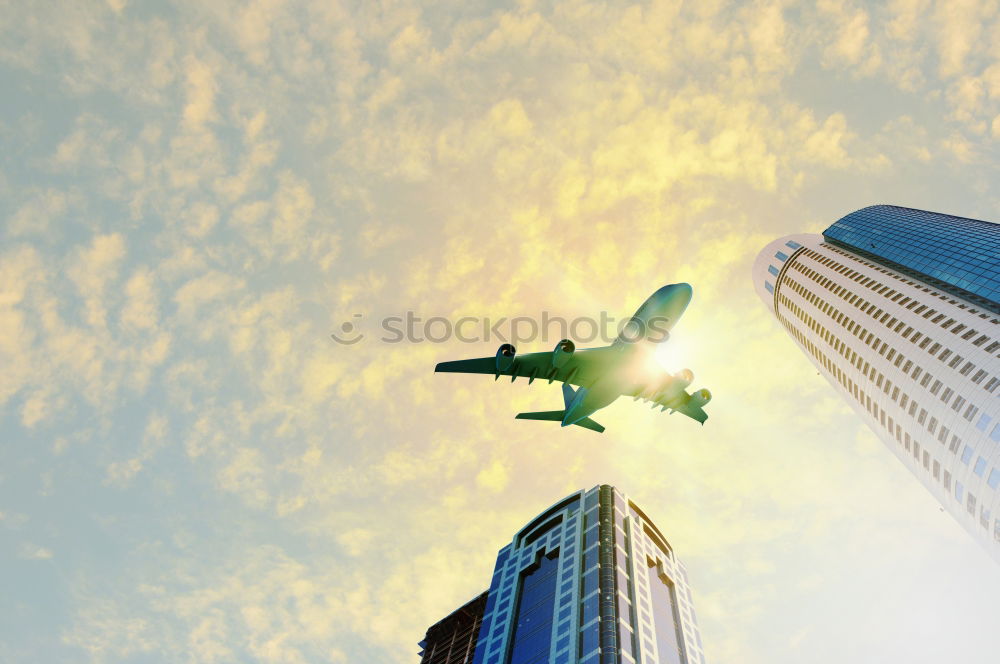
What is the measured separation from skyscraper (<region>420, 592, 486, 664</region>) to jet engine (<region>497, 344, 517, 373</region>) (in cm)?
8479

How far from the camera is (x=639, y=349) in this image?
42.6m

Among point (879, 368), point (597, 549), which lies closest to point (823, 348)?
point (879, 368)

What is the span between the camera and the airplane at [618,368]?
130 ft

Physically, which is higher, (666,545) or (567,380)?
(666,545)

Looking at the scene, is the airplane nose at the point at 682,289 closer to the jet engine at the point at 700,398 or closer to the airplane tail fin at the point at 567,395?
the jet engine at the point at 700,398

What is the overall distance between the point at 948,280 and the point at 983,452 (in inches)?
1512

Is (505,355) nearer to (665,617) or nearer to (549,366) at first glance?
(549,366)

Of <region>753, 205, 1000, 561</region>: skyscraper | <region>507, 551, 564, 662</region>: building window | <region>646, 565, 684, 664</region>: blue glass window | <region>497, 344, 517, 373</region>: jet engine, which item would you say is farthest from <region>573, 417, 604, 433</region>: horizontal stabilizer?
<region>753, 205, 1000, 561</region>: skyscraper

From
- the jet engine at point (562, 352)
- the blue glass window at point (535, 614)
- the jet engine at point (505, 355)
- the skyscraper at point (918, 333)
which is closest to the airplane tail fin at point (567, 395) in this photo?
the jet engine at point (562, 352)

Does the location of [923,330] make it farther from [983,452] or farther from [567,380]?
[567,380]

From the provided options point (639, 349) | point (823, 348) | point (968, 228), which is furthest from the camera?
point (823, 348)

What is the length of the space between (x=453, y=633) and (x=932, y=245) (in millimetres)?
126414

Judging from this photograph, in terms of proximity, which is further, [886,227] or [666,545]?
[886,227]

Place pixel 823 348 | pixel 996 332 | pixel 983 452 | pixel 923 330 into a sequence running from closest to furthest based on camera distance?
pixel 983 452 → pixel 996 332 → pixel 923 330 → pixel 823 348
